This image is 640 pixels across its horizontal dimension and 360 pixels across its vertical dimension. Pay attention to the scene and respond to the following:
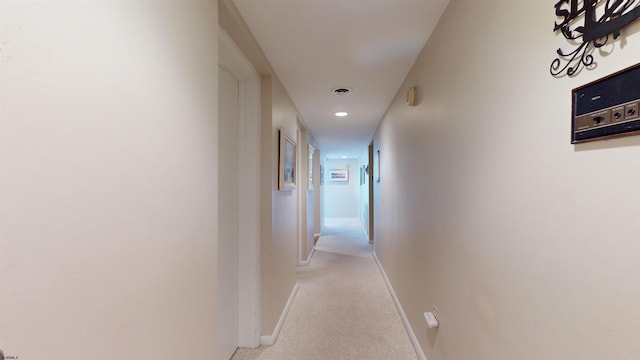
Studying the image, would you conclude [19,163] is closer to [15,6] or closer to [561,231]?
[15,6]

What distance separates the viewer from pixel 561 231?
73cm

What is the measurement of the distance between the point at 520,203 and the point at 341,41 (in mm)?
1390

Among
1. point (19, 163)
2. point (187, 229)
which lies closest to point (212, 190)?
point (187, 229)

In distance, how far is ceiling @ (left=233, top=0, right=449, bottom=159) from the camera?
56.3 inches

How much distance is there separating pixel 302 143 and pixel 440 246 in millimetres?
3057

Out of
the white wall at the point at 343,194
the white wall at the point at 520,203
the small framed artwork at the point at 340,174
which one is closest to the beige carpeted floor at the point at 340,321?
the white wall at the point at 520,203

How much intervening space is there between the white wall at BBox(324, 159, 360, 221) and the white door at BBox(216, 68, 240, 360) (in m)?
7.72

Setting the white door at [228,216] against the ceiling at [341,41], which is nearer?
the ceiling at [341,41]

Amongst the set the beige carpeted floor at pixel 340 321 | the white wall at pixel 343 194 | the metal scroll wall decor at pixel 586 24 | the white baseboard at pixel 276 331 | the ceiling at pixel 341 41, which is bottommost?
the beige carpeted floor at pixel 340 321

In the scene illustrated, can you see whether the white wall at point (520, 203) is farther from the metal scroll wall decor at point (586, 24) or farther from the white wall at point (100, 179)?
the white wall at point (100, 179)

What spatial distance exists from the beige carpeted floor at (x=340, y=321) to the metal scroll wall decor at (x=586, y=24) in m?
2.07

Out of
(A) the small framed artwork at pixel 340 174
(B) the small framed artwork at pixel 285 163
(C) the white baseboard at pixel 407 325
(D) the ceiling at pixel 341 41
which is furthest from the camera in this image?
(A) the small framed artwork at pixel 340 174

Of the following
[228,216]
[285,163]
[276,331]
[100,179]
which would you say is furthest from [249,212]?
[100,179]

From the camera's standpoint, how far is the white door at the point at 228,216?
72.4 inches
